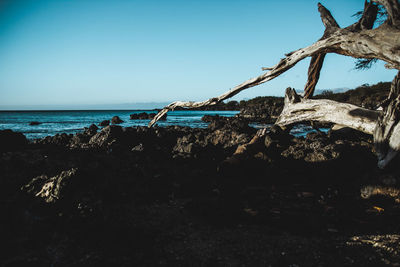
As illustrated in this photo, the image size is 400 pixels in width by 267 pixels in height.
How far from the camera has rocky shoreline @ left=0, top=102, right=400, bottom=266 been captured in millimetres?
2727

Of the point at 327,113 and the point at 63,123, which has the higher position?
the point at 327,113

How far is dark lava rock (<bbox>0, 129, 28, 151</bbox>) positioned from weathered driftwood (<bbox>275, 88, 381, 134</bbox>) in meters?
8.34

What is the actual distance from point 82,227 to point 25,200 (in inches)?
45.5

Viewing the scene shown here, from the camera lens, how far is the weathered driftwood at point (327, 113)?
5.54 m

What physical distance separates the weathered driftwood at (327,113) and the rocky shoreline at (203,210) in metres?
0.90

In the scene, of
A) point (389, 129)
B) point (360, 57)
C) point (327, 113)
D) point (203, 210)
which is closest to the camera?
point (203, 210)

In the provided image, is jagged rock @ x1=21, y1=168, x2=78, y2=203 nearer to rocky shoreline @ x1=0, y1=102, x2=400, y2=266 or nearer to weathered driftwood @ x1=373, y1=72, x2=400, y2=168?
rocky shoreline @ x1=0, y1=102, x2=400, y2=266

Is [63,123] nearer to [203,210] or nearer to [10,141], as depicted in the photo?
[10,141]

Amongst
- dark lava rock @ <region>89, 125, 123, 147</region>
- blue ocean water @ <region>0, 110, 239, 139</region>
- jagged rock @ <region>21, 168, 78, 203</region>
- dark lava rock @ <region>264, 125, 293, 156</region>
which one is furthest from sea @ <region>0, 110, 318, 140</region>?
jagged rock @ <region>21, 168, 78, 203</region>

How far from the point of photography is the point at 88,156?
21.6 ft

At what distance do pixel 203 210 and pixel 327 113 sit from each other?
14.6 feet

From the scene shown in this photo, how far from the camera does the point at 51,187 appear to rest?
11.5 feet

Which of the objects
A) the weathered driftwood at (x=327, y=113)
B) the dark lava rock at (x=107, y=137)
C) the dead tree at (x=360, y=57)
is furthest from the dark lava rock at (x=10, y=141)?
the weathered driftwood at (x=327, y=113)

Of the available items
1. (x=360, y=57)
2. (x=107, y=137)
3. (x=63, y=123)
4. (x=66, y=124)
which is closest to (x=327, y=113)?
(x=360, y=57)
